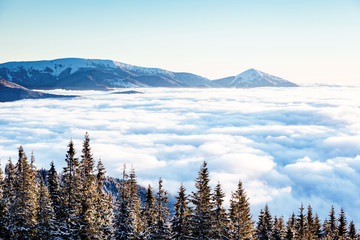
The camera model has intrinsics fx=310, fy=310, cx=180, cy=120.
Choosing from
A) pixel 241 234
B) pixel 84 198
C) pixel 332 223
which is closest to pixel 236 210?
pixel 241 234

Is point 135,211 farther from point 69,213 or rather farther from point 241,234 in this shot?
point 241,234

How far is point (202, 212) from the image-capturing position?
31.2m

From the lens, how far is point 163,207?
3538 cm

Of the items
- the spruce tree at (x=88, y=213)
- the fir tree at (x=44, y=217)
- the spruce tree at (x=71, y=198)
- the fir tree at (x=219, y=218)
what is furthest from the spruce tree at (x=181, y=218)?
the fir tree at (x=44, y=217)

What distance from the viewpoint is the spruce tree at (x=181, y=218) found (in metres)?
32.9

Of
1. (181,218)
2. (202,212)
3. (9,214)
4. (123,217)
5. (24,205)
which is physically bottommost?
(123,217)

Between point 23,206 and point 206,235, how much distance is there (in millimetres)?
21520

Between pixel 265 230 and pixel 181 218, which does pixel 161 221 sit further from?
pixel 265 230

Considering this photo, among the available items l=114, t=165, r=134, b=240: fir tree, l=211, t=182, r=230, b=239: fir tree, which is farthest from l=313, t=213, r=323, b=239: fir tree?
l=114, t=165, r=134, b=240: fir tree

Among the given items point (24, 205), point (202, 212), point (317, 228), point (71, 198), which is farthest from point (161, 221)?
point (317, 228)

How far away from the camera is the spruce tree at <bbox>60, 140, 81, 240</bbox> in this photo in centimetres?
3142

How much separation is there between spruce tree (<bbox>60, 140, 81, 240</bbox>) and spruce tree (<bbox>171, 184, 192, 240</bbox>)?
997cm

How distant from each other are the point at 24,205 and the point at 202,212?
20.9 metres

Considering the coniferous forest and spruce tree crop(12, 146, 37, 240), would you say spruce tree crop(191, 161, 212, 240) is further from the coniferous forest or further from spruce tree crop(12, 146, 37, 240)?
spruce tree crop(12, 146, 37, 240)
